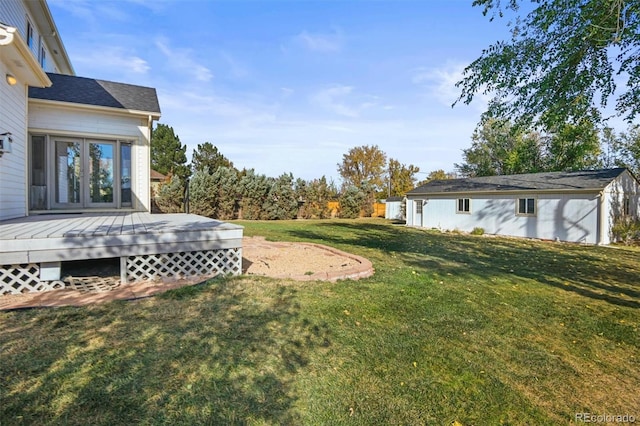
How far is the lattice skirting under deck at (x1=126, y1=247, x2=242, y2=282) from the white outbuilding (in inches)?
551

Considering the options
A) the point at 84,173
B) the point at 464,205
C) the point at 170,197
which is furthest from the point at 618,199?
the point at 170,197

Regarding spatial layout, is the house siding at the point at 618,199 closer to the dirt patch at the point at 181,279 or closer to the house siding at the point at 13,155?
the dirt patch at the point at 181,279

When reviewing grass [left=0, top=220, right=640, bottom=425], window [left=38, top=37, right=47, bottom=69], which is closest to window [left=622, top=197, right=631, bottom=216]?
grass [left=0, top=220, right=640, bottom=425]

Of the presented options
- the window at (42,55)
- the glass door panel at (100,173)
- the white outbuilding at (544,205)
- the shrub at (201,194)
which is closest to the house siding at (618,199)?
the white outbuilding at (544,205)

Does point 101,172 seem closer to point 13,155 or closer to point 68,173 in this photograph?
point 68,173

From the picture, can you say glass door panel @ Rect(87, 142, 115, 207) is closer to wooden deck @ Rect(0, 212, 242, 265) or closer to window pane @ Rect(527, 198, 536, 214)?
wooden deck @ Rect(0, 212, 242, 265)

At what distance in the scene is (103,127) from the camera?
331 inches

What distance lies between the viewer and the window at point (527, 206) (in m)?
14.7

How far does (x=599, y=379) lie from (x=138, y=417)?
344 centimetres

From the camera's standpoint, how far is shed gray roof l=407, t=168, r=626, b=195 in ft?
44.0

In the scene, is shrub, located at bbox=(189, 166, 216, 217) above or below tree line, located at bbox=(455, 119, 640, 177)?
below

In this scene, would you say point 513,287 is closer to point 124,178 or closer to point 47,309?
point 47,309

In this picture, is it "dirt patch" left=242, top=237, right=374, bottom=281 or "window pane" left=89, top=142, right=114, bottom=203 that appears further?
"window pane" left=89, top=142, right=114, bottom=203
